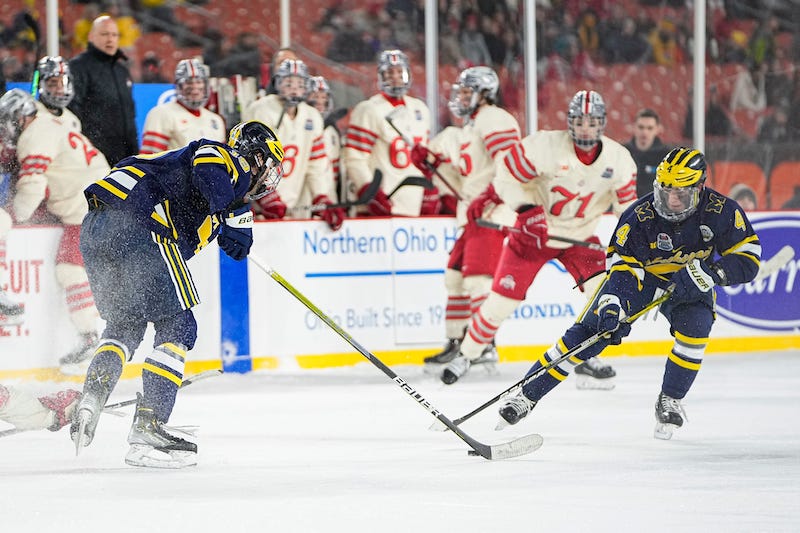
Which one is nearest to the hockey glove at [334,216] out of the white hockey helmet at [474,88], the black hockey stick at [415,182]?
the black hockey stick at [415,182]

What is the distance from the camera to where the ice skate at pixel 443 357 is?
7215 millimetres

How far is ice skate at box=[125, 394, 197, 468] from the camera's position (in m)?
4.35

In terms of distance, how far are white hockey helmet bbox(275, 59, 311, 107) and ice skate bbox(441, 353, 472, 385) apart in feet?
5.39

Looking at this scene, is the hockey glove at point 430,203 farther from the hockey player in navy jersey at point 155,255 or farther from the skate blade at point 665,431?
the hockey player in navy jersey at point 155,255

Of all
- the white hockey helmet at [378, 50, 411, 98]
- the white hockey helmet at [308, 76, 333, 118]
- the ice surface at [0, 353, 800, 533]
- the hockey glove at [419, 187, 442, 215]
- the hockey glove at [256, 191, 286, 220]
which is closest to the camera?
the ice surface at [0, 353, 800, 533]

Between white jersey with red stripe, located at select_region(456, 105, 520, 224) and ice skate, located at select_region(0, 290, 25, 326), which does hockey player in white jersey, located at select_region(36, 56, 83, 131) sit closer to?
ice skate, located at select_region(0, 290, 25, 326)

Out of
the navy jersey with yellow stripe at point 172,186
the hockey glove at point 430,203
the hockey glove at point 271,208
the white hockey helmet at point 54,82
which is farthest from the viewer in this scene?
the hockey glove at point 430,203

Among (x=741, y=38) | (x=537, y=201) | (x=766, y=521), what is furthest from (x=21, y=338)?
(x=741, y=38)

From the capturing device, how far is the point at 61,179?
680 cm

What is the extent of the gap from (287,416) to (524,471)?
163 cm

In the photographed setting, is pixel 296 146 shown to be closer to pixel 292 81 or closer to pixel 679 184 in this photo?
pixel 292 81

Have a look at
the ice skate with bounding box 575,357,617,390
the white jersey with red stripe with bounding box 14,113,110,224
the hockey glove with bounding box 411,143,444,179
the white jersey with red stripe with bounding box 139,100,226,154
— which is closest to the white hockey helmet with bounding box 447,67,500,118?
the hockey glove with bounding box 411,143,444,179

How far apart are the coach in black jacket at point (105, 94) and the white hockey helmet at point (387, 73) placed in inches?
54.3

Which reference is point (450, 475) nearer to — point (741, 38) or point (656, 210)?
point (656, 210)
